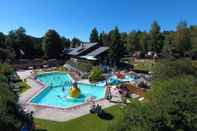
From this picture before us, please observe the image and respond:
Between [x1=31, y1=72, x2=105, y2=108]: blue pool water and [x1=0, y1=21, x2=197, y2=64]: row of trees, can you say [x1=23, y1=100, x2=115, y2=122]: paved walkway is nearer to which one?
[x1=31, y1=72, x2=105, y2=108]: blue pool water

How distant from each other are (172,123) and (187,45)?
52089 millimetres

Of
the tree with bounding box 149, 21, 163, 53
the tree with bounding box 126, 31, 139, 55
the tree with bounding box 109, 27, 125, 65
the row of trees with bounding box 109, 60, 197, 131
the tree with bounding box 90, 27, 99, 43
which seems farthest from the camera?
the tree with bounding box 90, 27, 99, 43

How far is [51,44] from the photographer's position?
5728 centimetres

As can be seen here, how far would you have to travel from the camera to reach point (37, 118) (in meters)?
19.0

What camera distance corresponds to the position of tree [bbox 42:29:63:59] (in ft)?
188

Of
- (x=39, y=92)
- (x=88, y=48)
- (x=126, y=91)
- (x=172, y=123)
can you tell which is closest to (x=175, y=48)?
(x=88, y=48)

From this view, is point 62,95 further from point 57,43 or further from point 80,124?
point 57,43

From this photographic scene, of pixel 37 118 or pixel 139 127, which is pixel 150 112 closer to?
pixel 139 127

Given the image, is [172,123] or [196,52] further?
[196,52]

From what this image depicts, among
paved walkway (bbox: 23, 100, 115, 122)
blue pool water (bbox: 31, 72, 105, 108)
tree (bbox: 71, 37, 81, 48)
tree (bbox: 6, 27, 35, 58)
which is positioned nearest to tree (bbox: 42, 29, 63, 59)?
tree (bbox: 6, 27, 35, 58)

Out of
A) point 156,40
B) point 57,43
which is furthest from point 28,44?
point 156,40

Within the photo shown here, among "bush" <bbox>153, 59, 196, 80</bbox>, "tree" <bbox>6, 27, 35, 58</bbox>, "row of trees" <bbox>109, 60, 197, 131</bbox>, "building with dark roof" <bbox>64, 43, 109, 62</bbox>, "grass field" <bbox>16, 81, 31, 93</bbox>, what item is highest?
"tree" <bbox>6, 27, 35, 58</bbox>

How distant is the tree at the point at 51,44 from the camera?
57188 millimetres

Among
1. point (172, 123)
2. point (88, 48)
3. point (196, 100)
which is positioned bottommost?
point (172, 123)
